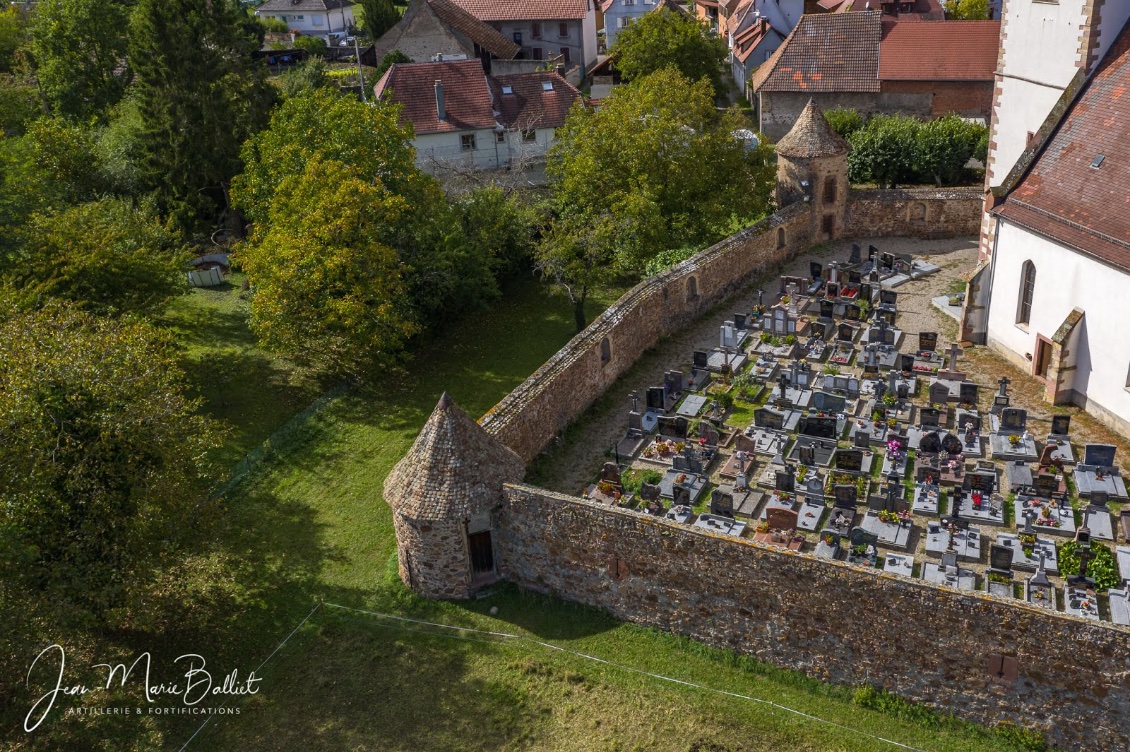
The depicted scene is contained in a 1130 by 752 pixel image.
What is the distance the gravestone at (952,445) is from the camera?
90.3ft

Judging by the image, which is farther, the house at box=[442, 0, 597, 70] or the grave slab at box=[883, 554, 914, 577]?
the house at box=[442, 0, 597, 70]

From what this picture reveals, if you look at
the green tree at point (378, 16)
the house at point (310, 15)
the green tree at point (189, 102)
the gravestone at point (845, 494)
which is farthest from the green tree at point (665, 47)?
the gravestone at point (845, 494)

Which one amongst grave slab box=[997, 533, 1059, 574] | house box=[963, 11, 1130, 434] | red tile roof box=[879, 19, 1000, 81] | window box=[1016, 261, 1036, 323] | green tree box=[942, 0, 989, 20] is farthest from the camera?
green tree box=[942, 0, 989, 20]

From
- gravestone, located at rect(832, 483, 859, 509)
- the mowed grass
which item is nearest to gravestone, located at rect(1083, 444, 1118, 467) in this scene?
gravestone, located at rect(832, 483, 859, 509)

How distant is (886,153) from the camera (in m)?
Answer: 50.1

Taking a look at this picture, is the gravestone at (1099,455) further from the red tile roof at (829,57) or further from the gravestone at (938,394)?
the red tile roof at (829,57)

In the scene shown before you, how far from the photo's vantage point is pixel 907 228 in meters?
45.2

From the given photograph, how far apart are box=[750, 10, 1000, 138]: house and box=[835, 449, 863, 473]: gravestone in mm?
39998

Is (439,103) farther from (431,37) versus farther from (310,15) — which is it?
(310,15)

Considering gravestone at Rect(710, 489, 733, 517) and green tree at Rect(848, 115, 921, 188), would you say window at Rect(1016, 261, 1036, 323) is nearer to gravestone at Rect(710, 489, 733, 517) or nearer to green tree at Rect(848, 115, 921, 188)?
gravestone at Rect(710, 489, 733, 517)

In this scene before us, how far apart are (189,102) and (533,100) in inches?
731

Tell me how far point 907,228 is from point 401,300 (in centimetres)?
2444

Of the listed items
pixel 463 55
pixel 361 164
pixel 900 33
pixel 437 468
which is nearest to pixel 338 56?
pixel 463 55

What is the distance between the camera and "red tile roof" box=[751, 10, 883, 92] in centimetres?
6075
